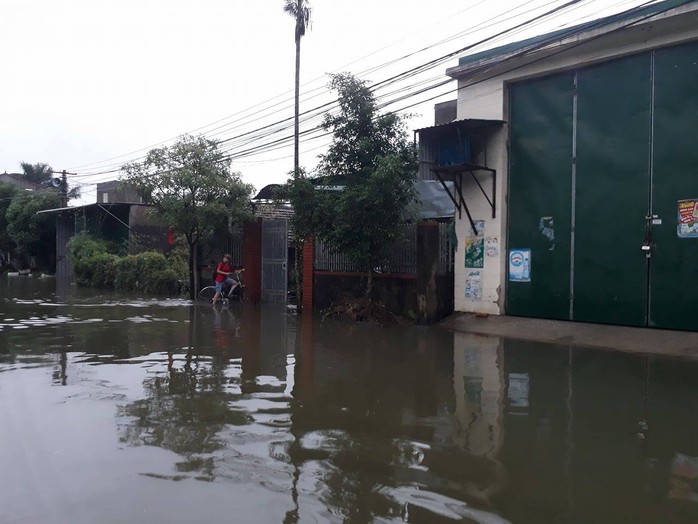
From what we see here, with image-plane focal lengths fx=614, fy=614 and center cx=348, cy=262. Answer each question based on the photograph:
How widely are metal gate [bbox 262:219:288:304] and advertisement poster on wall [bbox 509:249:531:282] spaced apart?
284 inches

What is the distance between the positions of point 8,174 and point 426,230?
54200 mm

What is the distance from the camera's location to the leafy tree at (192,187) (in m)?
18.4

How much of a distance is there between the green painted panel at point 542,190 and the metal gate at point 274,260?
7320 millimetres

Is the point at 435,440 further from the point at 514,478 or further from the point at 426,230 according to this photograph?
the point at 426,230

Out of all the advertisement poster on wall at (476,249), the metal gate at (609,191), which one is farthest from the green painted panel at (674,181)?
the advertisement poster on wall at (476,249)

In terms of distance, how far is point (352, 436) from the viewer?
17.8ft

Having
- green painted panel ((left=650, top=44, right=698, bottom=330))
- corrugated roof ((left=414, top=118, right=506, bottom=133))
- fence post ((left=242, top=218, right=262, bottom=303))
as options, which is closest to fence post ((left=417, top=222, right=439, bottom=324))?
corrugated roof ((left=414, top=118, right=506, bottom=133))

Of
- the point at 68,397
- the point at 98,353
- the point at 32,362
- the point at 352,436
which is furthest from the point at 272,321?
the point at 352,436

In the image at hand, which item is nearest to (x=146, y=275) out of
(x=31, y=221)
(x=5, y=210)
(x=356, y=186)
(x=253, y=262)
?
(x=253, y=262)

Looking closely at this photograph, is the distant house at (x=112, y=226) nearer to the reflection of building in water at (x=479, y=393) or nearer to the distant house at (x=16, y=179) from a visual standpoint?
the distant house at (x=16, y=179)

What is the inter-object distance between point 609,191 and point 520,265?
2.23m

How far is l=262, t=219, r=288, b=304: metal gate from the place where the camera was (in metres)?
17.7

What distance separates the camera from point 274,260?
1805 centimetres

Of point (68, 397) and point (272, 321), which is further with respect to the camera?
point (272, 321)
